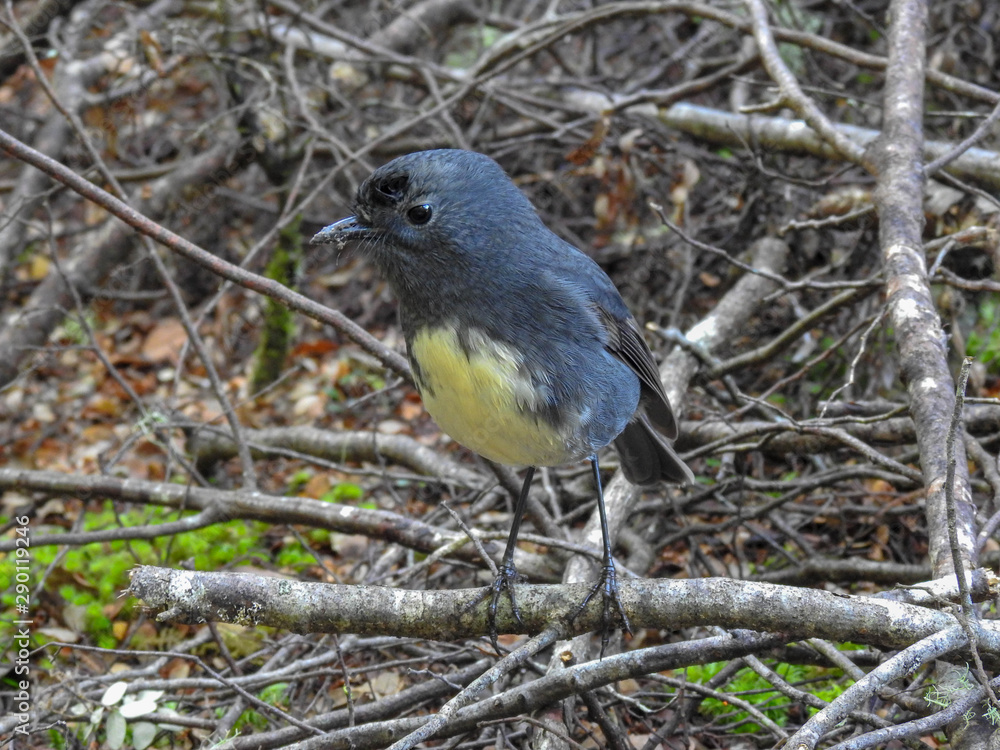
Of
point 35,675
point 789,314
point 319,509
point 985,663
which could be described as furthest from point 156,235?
point 789,314

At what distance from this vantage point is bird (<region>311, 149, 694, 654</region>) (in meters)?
2.87

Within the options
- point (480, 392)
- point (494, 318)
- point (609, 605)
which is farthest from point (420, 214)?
point (609, 605)

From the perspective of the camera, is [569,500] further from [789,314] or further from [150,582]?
[150,582]

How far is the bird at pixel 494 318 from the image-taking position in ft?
9.40

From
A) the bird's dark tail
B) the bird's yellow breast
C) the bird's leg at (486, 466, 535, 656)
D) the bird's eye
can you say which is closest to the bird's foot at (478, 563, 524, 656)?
the bird's leg at (486, 466, 535, 656)

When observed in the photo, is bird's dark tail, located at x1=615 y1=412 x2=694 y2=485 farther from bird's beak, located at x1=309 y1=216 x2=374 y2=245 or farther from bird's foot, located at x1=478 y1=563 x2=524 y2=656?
bird's beak, located at x1=309 y1=216 x2=374 y2=245

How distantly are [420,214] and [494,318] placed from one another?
1.55 feet

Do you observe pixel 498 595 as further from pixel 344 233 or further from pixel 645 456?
pixel 344 233

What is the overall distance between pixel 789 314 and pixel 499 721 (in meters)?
3.97

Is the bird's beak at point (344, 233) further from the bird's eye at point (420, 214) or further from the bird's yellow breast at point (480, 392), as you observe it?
the bird's yellow breast at point (480, 392)

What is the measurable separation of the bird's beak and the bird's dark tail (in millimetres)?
1371

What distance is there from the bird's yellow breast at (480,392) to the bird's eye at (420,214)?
1.32 ft

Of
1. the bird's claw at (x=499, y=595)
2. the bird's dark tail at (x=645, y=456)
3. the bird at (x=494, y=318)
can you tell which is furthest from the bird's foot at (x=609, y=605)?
the bird's dark tail at (x=645, y=456)

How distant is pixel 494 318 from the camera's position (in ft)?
9.53
